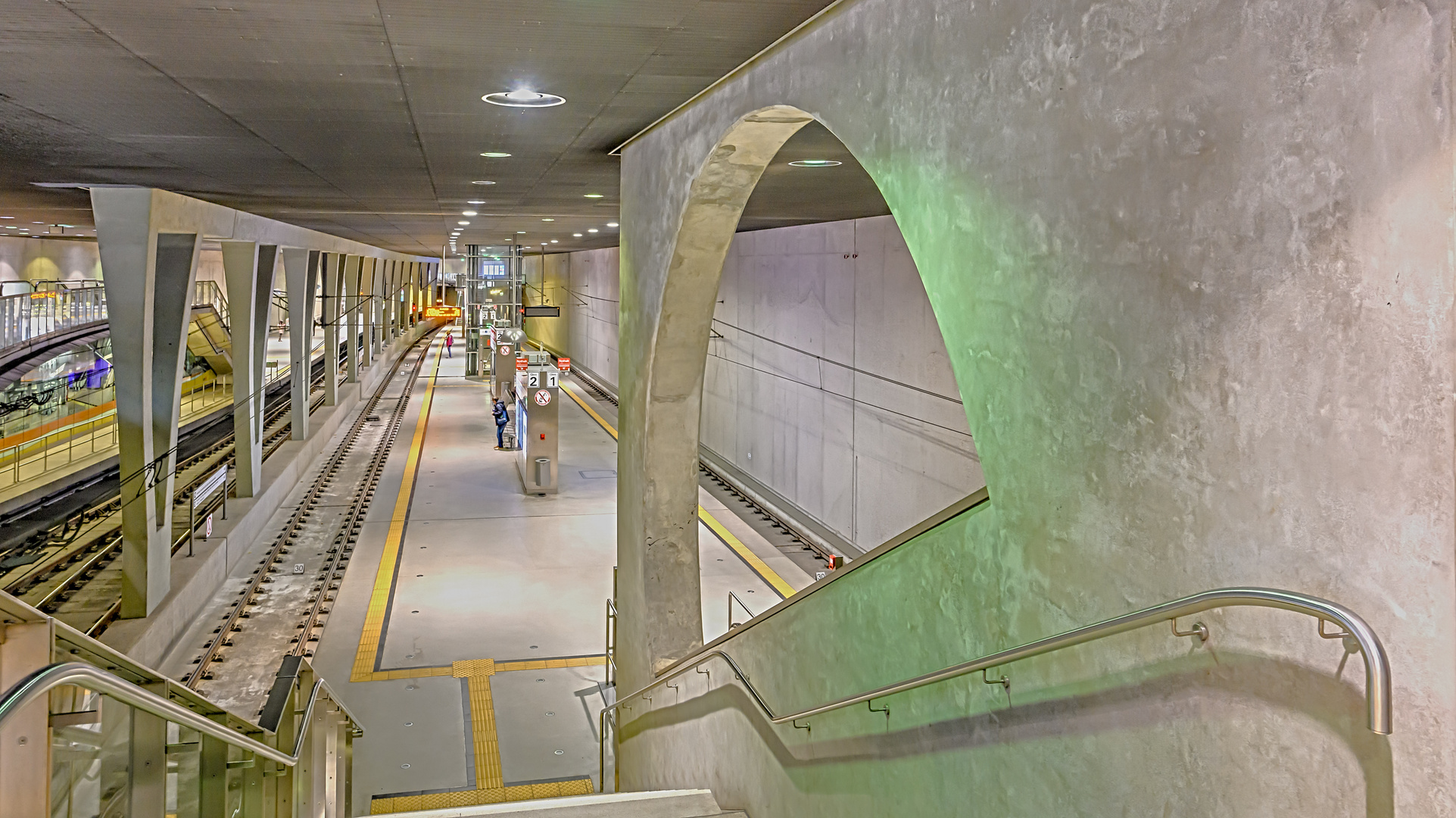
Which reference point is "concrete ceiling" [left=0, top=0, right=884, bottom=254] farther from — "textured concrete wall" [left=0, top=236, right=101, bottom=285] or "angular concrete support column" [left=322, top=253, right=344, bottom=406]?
"textured concrete wall" [left=0, top=236, right=101, bottom=285]

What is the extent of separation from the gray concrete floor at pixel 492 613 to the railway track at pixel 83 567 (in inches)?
91.1

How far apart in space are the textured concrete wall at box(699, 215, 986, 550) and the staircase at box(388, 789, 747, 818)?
5234 mm

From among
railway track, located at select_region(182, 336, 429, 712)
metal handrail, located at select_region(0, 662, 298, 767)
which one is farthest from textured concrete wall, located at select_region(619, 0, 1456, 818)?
railway track, located at select_region(182, 336, 429, 712)

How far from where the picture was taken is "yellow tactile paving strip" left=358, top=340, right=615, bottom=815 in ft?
26.3

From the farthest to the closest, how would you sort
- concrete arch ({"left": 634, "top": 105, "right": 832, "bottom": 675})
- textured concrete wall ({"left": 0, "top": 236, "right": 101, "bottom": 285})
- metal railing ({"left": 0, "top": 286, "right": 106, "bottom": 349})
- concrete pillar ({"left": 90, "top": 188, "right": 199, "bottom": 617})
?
textured concrete wall ({"left": 0, "top": 236, "right": 101, "bottom": 285})
metal railing ({"left": 0, "top": 286, "right": 106, "bottom": 349})
concrete pillar ({"left": 90, "top": 188, "right": 199, "bottom": 617})
concrete arch ({"left": 634, "top": 105, "right": 832, "bottom": 675})

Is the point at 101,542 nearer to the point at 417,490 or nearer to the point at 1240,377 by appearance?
the point at 417,490

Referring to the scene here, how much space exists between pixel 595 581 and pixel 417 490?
6551 millimetres

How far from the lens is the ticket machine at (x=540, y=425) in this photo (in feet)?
57.9

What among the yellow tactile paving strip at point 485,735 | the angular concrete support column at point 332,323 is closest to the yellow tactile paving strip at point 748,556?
the yellow tactile paving strip at point 485,735

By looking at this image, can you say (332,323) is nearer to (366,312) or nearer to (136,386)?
(366,312)

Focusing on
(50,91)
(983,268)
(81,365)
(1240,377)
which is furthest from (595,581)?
(81,365)

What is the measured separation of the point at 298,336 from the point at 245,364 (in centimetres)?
551

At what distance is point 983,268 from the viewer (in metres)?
2.87

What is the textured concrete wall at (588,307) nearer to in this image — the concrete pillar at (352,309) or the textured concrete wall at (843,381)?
→ the concrete pillar at (352,309)
